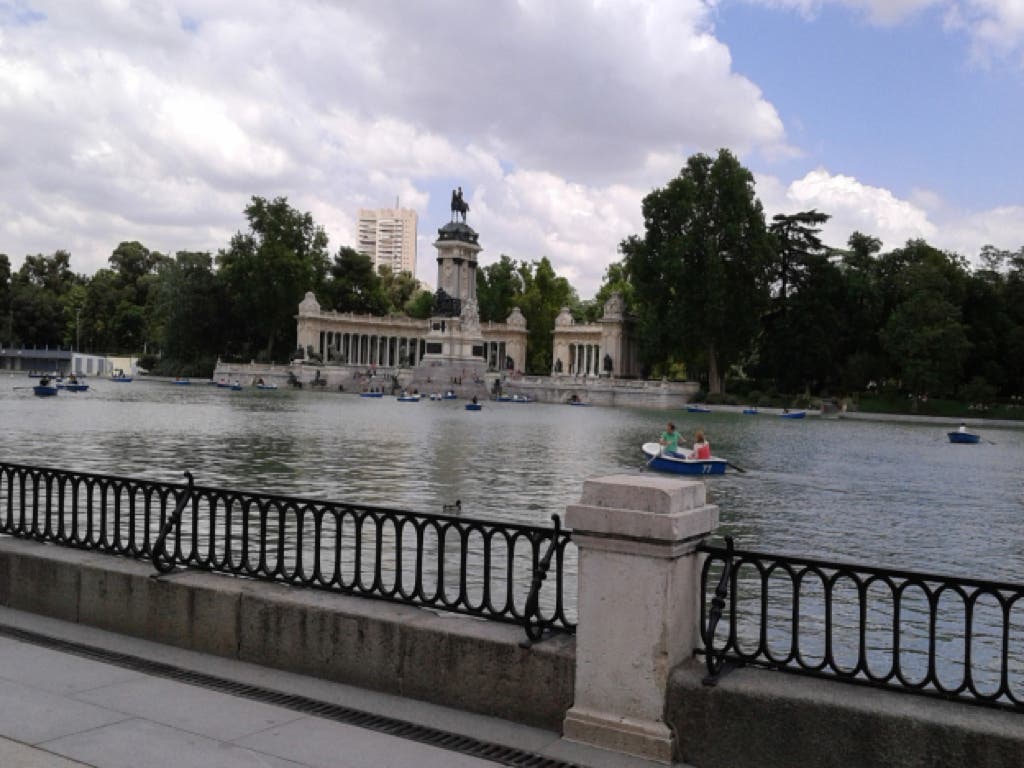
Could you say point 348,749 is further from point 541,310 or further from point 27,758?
point 541,310

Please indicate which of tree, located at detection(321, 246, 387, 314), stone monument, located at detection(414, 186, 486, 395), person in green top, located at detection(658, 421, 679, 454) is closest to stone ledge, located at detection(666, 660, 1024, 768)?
person in green top, located at detection(658, 421, 679, 454)

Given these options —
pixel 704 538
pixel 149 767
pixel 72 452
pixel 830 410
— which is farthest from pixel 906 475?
pixel 830 410

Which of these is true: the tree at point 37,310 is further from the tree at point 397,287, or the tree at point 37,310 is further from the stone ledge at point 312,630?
the stone ledge at point 312,630

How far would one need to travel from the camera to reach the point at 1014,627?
11312mm

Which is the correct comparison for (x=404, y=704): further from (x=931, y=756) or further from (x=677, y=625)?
(x=931, y=756)

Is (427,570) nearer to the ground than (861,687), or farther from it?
nearer to the ground

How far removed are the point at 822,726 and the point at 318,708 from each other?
3.06 meters

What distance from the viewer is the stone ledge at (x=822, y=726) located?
16.4ft

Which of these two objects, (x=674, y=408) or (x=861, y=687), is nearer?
(x=861, y=687)

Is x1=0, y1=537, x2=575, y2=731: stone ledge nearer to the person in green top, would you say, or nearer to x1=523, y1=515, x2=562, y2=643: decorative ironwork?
x1=523, y1=515, x2=562, y2=643: decorative ironwork

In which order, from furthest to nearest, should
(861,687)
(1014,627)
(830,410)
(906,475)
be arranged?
(830,410) → (906,475) → (1014,627) → (861,687)

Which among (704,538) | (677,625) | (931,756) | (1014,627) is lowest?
(1014,627)

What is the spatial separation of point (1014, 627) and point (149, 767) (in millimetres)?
9767

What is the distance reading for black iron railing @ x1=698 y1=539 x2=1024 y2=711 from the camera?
18.5 ft
